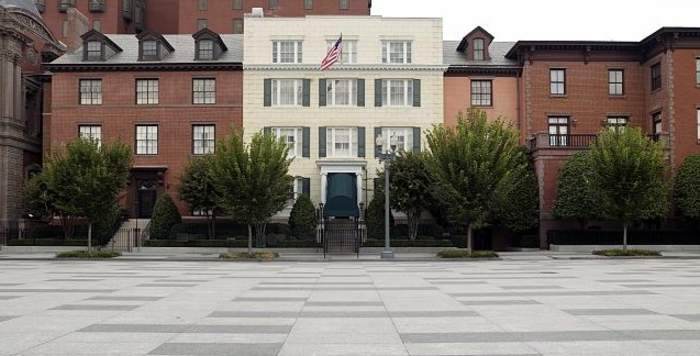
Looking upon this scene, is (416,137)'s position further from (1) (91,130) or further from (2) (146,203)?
(1) (91,130)

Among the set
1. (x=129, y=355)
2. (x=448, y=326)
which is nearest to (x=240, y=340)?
(x=129, y=355)

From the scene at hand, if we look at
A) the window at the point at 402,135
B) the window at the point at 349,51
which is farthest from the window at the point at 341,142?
the window at the point at 349,51

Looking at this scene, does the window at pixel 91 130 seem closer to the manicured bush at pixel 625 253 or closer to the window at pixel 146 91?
the window at pixel 146 91

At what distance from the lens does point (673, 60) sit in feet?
140

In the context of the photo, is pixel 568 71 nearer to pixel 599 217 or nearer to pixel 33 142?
pixel 599 217

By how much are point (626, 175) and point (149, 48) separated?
32080mm

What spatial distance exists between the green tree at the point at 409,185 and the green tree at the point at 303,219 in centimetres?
521

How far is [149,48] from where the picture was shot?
47.7m

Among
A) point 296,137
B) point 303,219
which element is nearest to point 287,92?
point 296,137

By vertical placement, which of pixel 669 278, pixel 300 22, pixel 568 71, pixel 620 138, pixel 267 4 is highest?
pixel 267 4

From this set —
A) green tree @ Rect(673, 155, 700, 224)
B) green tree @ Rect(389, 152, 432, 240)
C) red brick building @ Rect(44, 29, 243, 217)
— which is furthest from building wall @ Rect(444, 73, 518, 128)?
red brick building @ Rect(44, 29, 243, 217)

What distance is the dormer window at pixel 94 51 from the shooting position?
47.4m

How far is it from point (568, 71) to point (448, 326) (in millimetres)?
38957

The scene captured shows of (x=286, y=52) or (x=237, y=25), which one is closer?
(x=286, y=52)
